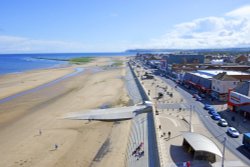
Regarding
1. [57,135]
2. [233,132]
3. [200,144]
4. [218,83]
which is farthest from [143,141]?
[218,83]

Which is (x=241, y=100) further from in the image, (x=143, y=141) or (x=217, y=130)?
(x=143, y=141)

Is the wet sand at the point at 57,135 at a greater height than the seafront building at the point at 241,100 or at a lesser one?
lesser

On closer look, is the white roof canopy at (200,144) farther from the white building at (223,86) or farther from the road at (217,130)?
the white building at (223,86)

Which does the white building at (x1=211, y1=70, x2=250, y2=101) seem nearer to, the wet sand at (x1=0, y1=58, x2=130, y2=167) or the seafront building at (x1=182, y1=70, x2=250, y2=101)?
the seafront building at (x1=182, y1=70, x2=250, y2=101)

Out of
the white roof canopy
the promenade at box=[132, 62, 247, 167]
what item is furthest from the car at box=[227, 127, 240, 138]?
the white roof canopy

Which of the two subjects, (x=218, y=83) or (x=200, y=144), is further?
(x=218, y=83)

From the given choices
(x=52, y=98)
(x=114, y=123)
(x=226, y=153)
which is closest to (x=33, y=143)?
(x=114, y=123)

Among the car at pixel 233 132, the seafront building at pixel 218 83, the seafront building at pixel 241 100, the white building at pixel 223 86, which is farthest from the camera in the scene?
the seafront building at pixel 218 83

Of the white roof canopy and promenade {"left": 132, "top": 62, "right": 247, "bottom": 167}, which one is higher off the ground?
the white roof canopy

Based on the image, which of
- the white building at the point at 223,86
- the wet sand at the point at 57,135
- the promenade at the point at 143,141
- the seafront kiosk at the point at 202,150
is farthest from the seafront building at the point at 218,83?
the seafront kiosk at the point at 202,150

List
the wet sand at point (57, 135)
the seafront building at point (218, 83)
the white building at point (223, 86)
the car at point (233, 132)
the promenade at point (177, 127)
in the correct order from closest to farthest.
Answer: the promenade at point (177, 127) → the wet sand at point (57, 135) → the car at point (233, 132) → the white building at point (223, 86) → the seafront building at point (218, 83)

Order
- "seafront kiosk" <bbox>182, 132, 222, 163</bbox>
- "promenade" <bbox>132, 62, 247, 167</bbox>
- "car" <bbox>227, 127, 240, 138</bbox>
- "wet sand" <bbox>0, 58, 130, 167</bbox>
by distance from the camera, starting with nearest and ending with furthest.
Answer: "seafront kiosk" <bbox>182, 132, 222, 163</bbox>, "promenade" <bbox>132, 62, 247, 167</bbox>, "wet sand" <bbox>0, 58, 130, 167</bbox>, "car" <bbox>227, 127, 240, 138</bbox>

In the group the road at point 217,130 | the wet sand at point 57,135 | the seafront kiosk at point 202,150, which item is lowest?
the wet sand at point 57,135
